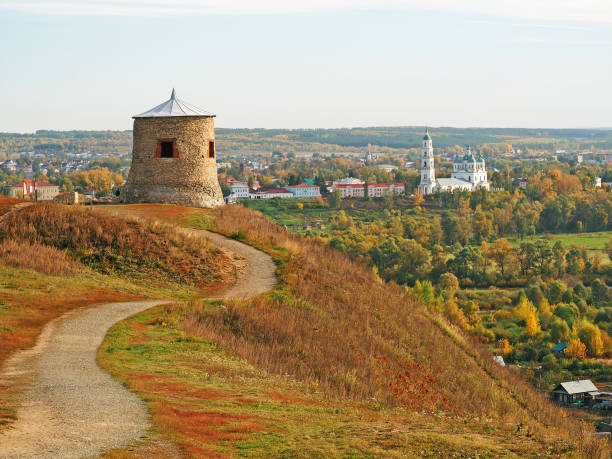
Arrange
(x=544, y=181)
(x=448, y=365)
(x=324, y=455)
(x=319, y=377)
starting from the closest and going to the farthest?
(x=324, y=455)
(x=319, y=377)
(x=448, y=365)
(x=544, y=181)

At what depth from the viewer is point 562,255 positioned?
73.4 meters

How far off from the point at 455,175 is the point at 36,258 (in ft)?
496

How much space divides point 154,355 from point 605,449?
18.6 feet

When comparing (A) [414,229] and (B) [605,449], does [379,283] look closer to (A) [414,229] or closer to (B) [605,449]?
(B) [605,449]

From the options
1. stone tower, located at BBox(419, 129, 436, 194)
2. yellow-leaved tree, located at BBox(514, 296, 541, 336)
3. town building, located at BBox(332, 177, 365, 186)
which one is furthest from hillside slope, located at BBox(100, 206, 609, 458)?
stone tower, located at BBox(419, 129, 436, 194)

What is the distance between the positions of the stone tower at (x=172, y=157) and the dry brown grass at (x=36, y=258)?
7.30 metres

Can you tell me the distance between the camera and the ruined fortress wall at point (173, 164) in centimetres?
2350

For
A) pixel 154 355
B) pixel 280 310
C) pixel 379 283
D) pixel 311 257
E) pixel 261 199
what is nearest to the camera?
pixel 154 355

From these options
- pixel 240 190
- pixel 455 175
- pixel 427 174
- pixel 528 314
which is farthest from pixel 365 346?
pixel 455 175

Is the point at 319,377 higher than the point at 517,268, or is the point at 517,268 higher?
the point at 319,377

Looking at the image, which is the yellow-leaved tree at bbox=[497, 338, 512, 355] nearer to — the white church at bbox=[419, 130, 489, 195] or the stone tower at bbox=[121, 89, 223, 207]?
the stone tower at bbox=[121, 89, 223, 207]

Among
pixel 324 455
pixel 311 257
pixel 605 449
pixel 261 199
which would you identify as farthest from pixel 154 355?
pixel 261 199

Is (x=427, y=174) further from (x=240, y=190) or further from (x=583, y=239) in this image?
(x=583, y=239)

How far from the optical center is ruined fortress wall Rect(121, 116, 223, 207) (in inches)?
925
